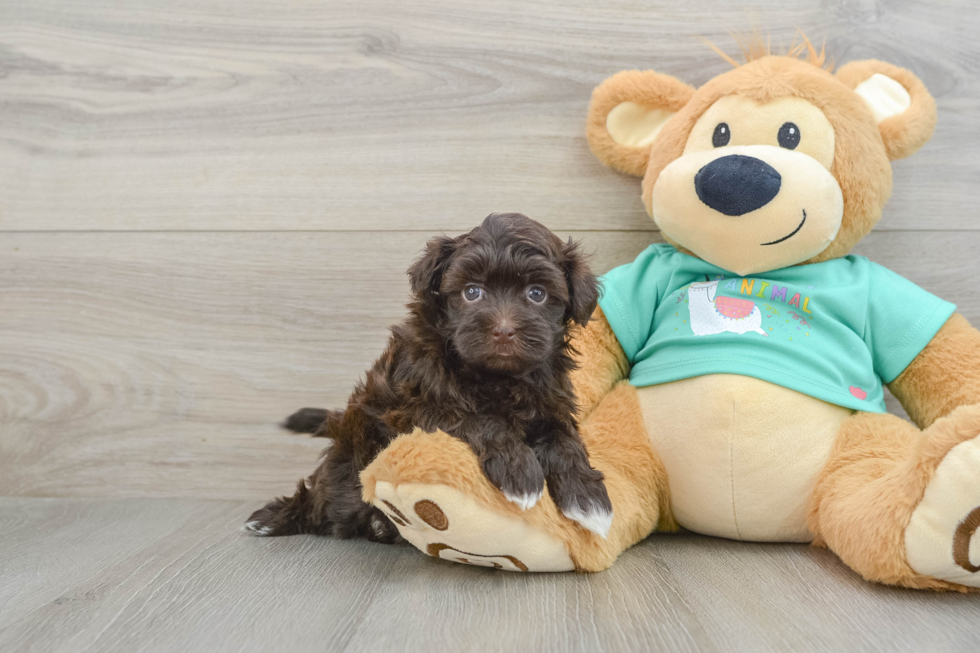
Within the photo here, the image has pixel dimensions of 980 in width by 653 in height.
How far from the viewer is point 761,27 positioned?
1.72 m

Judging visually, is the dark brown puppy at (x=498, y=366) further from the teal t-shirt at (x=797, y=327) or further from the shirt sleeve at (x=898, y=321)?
the shirt sleeve at (x=898, y=321)

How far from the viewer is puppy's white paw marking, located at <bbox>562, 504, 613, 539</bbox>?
114cm

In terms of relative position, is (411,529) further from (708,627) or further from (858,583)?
(858,583)

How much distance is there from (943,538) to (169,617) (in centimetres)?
117

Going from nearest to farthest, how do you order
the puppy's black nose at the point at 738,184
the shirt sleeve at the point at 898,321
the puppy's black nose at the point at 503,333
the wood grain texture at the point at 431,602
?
the wood grain texture at the point at 431,602 → the puppy's black nose at the point at 503,333 → the puppy's black nose at the point at 738,184 → the shirt sleeve at the point at 898,321

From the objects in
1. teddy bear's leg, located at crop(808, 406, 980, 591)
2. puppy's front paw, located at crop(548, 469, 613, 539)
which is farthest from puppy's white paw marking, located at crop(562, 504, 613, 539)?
teddy bear's leg, located at crop(808, 406, 980, 591)

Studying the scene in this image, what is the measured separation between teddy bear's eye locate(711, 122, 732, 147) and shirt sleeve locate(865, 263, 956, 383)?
423 mm

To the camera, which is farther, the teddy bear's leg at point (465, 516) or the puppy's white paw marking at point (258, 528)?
the puppy's white paw marking at point (258, 528)

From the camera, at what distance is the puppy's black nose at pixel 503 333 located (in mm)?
1077

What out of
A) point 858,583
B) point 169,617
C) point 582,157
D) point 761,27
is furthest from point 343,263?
point 858,583

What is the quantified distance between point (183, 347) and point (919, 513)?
5.44 ft

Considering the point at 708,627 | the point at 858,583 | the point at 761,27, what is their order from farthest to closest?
the point at 761,27, the point at 858,583, the point at 708,627

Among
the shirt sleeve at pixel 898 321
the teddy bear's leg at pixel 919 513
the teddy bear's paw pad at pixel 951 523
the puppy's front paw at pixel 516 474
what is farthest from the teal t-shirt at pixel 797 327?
the puppy's front paw at pixel 516 474

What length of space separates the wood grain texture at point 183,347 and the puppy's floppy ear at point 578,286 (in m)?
0.55
